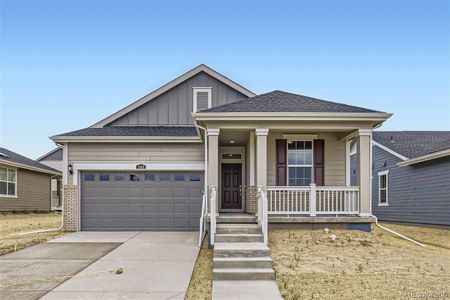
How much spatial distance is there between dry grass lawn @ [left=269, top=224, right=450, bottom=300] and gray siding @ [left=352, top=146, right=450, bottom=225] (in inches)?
177

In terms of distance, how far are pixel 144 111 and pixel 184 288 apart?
11.0 metres

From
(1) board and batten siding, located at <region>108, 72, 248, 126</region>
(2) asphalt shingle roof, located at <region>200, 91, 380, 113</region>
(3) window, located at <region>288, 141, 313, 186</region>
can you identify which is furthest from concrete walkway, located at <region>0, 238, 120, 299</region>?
(1) board and batten siding, located at <region>108, 72, 248, 126</region>

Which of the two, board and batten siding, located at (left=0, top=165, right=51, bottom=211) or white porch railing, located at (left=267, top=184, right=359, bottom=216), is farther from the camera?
board and batten siding, located at (left=0, top=165, right=51, bottom=211)

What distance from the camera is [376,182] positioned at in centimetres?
2106

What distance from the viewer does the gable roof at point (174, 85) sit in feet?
54.1

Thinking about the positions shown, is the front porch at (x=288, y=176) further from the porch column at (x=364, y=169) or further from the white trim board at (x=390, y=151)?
the white trim board at (x=390, y=151)

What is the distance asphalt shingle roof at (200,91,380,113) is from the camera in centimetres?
1138

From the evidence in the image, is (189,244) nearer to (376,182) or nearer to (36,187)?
(376,182)

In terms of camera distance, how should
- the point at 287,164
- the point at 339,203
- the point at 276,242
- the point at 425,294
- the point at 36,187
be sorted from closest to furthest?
the point at 425,294 → the point at 276,242 → the point at 339,203 → the point at 287,164 → the point at 36,187

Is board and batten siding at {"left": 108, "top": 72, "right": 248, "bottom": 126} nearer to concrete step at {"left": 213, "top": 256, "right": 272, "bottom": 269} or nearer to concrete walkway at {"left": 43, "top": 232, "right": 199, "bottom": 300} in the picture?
concrete walkway at {"left": 43, "top": 232, "right": 199, "bottom": 300}

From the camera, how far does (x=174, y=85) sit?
55.3 feet

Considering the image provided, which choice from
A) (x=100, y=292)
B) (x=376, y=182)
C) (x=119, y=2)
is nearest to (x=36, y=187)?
(x=119, y=2)

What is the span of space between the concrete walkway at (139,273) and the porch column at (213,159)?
1.74 metres

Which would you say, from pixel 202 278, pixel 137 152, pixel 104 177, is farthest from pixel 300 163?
pixel 104 177
